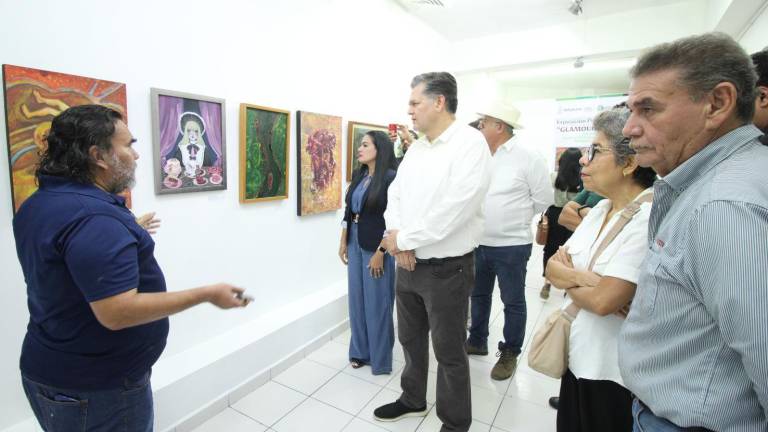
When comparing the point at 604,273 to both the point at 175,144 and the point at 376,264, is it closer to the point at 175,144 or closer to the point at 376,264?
the point at 376,264

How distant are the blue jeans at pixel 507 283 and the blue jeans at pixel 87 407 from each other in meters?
2.24

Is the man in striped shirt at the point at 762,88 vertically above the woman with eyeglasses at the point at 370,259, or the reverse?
the man in striped shirt at the point at 762,88

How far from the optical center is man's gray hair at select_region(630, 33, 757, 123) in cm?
80

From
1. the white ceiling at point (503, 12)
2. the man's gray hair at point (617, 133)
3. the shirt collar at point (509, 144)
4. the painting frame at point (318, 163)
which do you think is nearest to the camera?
the man's gray hair at point (617, 133)

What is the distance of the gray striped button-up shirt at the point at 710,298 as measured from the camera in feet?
2.21

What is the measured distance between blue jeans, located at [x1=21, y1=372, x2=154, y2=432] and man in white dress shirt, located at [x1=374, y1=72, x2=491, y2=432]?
48.9 inches

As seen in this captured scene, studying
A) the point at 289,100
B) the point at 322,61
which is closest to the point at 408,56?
the point at 322,61

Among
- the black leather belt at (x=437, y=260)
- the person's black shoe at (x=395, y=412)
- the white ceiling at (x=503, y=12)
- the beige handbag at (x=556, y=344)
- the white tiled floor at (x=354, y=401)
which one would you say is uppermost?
the white ceiling at (x=503, y=12)

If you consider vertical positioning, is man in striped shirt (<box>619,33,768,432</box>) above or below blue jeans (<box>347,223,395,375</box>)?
above

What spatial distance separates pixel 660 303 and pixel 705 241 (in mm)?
192

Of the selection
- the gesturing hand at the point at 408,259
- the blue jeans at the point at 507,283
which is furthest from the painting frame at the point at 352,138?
the gesturing hand at the point at 408,259

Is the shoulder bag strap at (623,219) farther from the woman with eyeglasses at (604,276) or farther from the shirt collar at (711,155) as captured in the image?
the shirt collar at (711,155)

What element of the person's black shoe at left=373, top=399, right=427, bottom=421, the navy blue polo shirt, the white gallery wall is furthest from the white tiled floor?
the navy blue polo shirt

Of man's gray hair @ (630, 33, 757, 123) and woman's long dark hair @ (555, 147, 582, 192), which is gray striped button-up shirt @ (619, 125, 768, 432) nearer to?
man's gray hair @ (630, 33, 757, 123)
